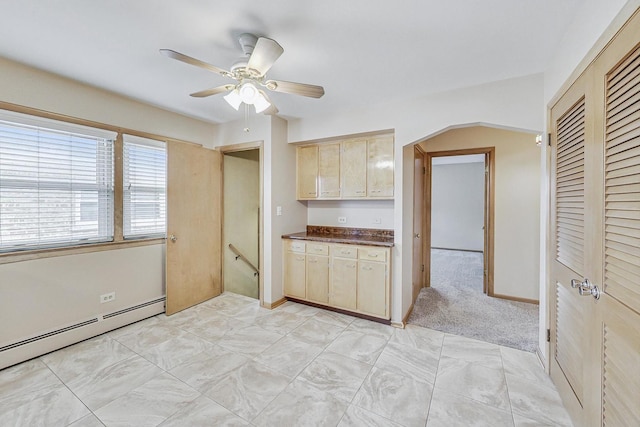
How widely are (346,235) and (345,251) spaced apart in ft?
1.84

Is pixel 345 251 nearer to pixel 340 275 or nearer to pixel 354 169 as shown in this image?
pixel 340 275

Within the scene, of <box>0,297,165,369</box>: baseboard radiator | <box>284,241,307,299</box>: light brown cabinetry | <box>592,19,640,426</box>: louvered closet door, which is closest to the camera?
<box>592,19,640,426</box>: louvered closet door

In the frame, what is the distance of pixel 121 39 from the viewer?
185 cm

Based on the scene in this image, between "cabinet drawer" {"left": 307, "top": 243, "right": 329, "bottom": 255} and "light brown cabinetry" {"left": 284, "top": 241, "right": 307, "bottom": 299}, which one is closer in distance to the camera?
"cabinet drawer" {"left": 307, "top": 243, "right": 329, "bottom": 255}

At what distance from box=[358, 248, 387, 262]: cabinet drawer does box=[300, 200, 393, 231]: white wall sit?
0.64 metres

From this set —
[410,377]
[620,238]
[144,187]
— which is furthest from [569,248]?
[144,187]

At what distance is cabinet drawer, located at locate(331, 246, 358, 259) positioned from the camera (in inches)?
123

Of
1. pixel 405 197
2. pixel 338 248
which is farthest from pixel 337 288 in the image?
pixel 405 197

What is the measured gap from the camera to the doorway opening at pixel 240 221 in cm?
405

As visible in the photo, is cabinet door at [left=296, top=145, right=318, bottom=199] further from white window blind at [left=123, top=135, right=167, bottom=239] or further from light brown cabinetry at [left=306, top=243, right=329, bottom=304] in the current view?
white window blind at [left=123, top=135, right=167, bottom=239]

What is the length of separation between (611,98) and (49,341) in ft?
14.0

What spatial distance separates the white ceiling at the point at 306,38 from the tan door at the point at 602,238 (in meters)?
0.60

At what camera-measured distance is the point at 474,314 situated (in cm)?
319

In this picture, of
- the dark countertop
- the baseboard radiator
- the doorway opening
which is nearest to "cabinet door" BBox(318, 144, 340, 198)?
the dark countertop
